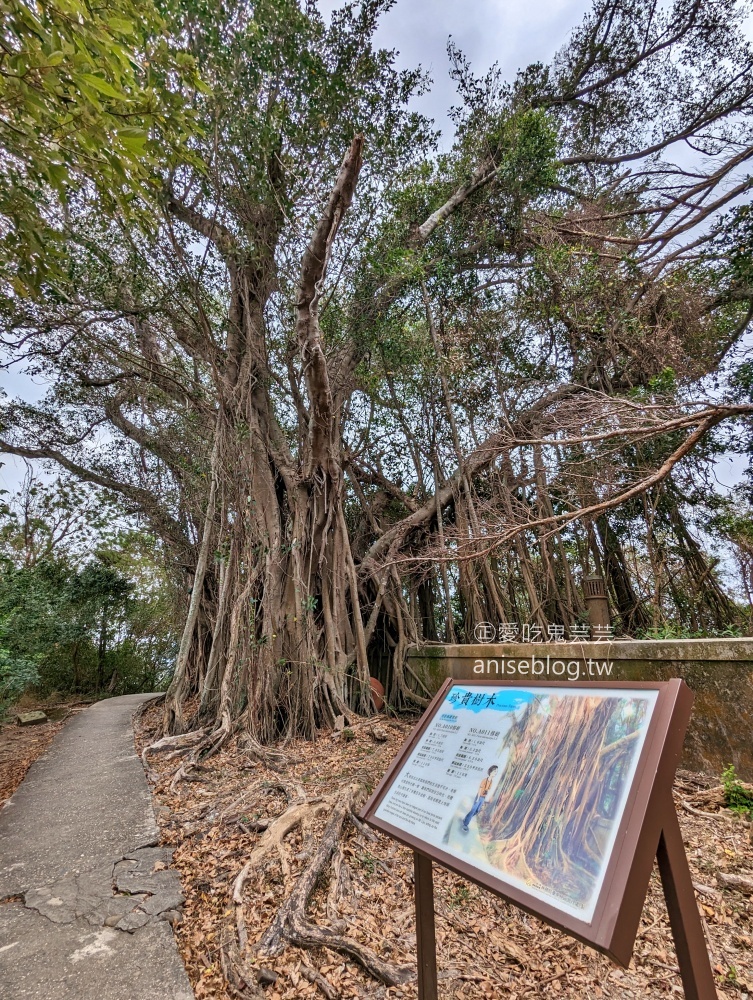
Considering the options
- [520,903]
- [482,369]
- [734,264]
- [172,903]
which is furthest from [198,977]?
[734,264]

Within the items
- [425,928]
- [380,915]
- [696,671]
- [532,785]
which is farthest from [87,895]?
[696,671]

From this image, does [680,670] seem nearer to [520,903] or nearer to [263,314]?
[520,903]

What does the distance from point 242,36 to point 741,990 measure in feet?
20.1

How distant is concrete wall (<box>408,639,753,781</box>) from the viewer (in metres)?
2.59

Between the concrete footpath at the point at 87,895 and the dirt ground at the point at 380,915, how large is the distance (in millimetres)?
102

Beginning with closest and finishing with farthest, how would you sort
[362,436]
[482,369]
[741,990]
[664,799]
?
1. [664,799]
2. [741,990]
3. [482,369]
4. [362,436]

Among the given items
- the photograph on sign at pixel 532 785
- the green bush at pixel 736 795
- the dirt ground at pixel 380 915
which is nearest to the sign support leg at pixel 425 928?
the photograph on sign at pixel 532 785

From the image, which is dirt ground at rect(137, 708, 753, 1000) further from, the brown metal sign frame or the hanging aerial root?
the brown metal sign frame

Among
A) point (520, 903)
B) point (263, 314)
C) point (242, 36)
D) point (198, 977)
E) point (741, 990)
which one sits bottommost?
point (741, 990)

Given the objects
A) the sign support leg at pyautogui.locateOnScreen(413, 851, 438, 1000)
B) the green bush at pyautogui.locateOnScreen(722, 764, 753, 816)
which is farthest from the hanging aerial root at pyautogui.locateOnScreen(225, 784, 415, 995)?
the green bush at pyautogui.locateOnScreen(722, 764, 753, 816)

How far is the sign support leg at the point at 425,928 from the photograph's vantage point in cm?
111

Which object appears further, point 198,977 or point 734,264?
point 734,264

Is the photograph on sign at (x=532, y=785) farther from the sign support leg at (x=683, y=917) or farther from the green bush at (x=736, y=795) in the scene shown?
the green bush at (x=736, y=795)

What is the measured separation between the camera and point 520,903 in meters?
0.84
